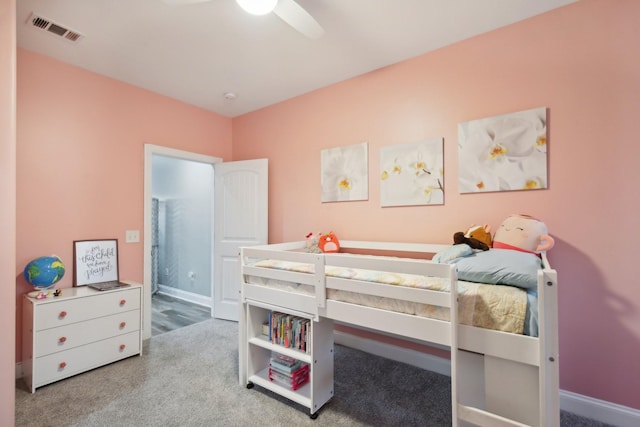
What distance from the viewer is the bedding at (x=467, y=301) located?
3.86ft

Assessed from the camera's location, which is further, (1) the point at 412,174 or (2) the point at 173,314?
(2) the point at 173,314

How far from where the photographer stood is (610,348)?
5.50ft

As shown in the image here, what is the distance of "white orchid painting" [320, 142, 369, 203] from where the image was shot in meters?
2.63

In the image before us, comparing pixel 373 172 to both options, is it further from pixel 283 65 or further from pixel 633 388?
pixel 633 388

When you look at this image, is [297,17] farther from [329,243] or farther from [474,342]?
[474,342]

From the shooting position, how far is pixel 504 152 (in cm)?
198

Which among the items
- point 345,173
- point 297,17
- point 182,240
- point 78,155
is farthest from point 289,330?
point 182,240

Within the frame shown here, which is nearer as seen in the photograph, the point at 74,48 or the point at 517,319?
the point at 517,319

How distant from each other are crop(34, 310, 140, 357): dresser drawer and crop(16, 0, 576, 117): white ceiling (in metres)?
2.12

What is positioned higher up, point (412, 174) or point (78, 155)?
point (78, 155)

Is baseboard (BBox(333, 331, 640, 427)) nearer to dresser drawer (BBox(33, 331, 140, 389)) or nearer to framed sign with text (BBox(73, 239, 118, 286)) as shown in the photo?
dresser drawer (BBox(33, 331, 140, 389))

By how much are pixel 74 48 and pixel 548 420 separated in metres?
3.61

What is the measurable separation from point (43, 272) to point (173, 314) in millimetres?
1721

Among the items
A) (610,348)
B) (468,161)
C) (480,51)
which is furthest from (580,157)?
(610,348)
